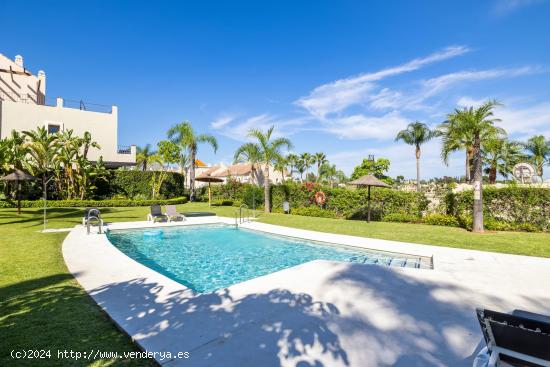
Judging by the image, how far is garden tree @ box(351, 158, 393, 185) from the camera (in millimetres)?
60906

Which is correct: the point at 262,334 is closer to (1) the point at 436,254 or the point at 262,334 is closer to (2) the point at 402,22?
(1) the point at 436,254

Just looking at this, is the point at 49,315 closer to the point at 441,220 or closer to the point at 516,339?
the point at 516,339

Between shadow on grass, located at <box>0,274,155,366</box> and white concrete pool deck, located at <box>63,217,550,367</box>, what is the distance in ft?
0.65

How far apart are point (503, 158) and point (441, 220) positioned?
21050 millimetres

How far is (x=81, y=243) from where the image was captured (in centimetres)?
962

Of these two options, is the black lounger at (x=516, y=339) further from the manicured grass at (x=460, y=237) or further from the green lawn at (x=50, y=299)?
the manicured grass at (x=460, y=237)

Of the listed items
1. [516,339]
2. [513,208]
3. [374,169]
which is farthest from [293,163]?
[516,339]

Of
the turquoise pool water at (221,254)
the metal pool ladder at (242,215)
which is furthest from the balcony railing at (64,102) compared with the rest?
the turquoise pool water at (221,254)

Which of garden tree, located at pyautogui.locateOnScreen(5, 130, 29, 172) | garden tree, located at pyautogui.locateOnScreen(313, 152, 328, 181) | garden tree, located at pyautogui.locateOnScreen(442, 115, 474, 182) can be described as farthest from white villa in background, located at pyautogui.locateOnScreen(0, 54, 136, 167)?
garden tree, located at pyautogui.locateOnScreen(313, 152, 328, 181)

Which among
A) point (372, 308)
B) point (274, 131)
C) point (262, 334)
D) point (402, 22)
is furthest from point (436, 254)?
point (274, 131)

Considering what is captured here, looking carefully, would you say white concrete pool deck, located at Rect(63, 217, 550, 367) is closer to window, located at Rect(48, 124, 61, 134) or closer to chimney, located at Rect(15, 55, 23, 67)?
window, located at Rect(48, 124, 61, 134)

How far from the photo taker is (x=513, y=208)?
1391cm

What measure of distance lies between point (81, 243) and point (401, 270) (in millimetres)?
9916

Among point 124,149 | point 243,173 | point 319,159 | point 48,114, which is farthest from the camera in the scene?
point 319,159
